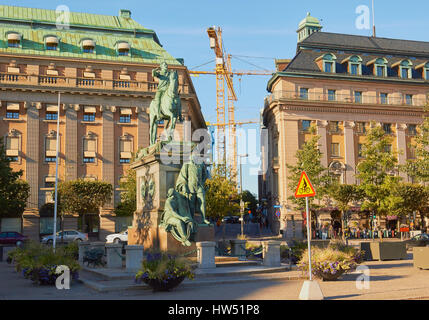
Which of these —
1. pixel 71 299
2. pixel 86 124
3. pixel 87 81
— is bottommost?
pixel 71 299

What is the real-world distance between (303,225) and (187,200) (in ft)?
127

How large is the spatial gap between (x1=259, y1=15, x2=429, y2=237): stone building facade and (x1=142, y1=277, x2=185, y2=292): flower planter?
141 feet

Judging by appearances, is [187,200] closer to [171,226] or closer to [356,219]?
[171,226]

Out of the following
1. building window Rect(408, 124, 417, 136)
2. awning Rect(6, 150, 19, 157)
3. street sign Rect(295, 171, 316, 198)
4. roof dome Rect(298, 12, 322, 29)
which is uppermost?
roof dome Rect(298, 12, 322, 29)

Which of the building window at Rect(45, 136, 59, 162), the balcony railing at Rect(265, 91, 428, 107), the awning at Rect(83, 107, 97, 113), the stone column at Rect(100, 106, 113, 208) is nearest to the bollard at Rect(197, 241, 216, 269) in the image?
the stone column at Rect(100, 106, 113, 208)

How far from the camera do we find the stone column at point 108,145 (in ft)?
179

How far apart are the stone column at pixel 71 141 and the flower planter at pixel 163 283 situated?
4164 cm

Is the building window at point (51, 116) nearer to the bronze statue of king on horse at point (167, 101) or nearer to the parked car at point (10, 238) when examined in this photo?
the parked car at point (10, 238)

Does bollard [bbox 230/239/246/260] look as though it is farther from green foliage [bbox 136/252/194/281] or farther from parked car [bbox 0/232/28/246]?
parked car [bbox 0/232/28/246]

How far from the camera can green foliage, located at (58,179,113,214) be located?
4697 centimetres

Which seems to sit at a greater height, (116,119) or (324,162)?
(116,119)

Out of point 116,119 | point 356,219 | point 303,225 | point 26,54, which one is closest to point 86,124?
point 116,119

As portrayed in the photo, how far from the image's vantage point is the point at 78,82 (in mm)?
54750
